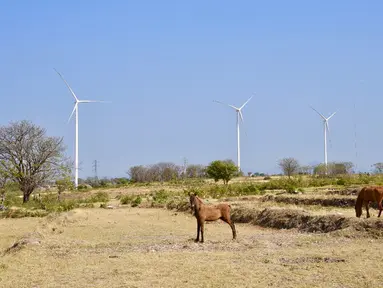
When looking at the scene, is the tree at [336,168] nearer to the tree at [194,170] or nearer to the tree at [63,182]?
the tree at [194,170]

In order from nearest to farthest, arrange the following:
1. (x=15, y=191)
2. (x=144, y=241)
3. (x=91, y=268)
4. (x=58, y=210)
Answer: (x=91, y=268) → (x=144, y=241) → (x=58, y=210) → (x=15, y=191)

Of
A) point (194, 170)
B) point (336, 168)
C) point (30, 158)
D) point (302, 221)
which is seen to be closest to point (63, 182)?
point (30, 158)

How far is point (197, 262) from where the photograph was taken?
1617cm

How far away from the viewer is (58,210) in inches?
1654

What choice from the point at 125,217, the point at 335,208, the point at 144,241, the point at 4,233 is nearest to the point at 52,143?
the point at 125,217

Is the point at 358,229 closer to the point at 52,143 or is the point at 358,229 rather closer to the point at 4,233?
the point at 4,233

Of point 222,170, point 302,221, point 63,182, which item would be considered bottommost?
point 302,221

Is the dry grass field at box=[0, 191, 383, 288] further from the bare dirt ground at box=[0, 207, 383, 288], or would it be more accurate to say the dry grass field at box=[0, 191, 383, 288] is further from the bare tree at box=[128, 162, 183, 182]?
the bare tree at box=[128, 162, 183, 182]

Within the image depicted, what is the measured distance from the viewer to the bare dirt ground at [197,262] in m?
13.8

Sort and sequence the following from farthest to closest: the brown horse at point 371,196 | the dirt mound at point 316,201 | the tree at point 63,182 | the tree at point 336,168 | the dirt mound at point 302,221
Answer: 1. the tree at point 336,168
2. the tree at point 63,182
3. the dirt mound at point 316,201
4. the brown horse at point 371,196
5. the dirt mound at point 302,221

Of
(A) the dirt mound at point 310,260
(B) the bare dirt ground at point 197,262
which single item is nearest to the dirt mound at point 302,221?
(B) the bare dirt ground at point 197,262

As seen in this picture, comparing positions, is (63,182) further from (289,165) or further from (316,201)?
(289,165)

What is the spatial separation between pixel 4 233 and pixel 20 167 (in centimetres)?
2142

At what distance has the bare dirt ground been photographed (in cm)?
1384
